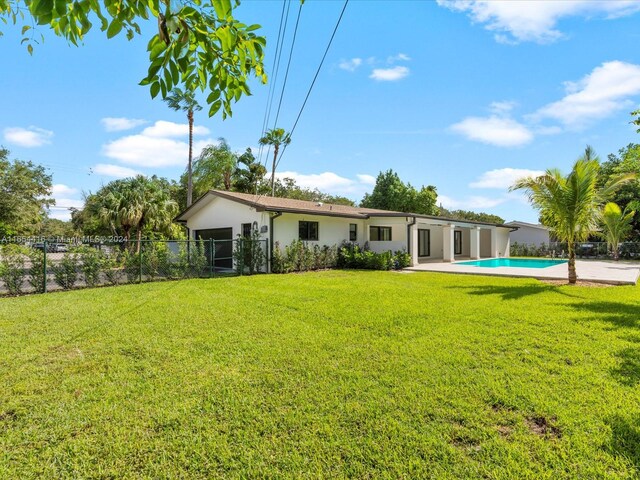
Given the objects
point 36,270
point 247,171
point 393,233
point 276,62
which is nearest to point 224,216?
point 36,270

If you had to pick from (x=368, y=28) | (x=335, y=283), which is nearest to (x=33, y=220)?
(x=335, y=283)

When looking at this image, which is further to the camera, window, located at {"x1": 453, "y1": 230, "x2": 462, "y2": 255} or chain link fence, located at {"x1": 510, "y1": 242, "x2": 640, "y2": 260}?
window, located at {"x1": 453, "y1": 230, "x2": 462, "y2": 255}

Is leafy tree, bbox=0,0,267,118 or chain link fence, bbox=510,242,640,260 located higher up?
leafy tree, bbox=0,0,267,118

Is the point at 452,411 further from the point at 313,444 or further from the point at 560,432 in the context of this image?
Answer: the point at 313,444

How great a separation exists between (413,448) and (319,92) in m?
9.34

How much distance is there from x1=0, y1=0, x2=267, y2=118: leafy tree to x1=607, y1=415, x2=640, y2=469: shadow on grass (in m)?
3.96

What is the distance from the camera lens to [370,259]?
17203 mm

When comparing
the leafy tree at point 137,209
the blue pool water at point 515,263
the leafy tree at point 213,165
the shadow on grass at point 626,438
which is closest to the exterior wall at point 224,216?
the leafy tree at point 137,209

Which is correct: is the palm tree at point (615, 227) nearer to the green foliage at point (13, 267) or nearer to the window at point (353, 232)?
the window at point (353, 232)

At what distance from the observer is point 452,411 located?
3.19 m

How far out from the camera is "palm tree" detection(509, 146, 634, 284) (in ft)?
34.9

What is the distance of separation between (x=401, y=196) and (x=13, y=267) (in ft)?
108

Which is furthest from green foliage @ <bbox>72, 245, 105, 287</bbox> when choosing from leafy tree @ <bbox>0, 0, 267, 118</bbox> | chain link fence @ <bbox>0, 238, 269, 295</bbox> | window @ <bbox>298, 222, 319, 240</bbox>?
leafy tree @ <bbox>0, 0, 267, 118</bbox>

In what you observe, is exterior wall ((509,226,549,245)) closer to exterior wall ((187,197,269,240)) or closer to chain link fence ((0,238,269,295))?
exterior wall ((187,197,269,240))
